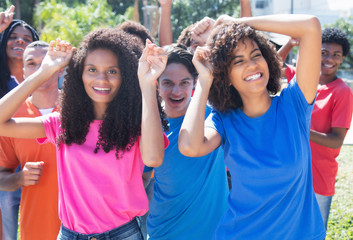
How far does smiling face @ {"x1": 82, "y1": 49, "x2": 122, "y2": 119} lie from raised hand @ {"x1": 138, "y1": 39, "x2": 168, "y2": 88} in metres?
0.23

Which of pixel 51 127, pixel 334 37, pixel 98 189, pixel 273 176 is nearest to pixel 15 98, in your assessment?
pixel 51 127

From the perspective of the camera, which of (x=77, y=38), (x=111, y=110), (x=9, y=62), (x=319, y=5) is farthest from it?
(x=319, y=5)

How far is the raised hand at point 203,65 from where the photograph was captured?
210 centimetres

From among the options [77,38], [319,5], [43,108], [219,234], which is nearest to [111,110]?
[43,108]

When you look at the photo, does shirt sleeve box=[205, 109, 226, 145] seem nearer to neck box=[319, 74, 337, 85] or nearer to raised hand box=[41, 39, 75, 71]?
raised hand box=[41, 39, 75, 71]

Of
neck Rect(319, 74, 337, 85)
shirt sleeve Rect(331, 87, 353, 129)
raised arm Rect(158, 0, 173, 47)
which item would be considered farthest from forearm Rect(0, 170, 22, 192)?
neck Rect(319, 74, 337, 85)

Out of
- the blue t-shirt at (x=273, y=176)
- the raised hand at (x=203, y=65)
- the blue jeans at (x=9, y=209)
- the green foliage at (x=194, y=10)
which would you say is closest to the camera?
the blue t-shirt at (x=273, y=176)

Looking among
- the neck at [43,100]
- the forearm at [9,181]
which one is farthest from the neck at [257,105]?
the forearm at [9,181]

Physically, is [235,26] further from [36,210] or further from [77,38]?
[77,38]

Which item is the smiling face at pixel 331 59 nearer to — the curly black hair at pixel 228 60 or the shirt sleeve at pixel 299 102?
the curly black hair at pixel 228 60

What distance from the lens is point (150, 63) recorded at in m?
2.11

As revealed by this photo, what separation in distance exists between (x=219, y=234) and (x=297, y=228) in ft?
1.47

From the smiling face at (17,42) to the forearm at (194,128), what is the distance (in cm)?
251

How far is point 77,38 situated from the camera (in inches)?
694
